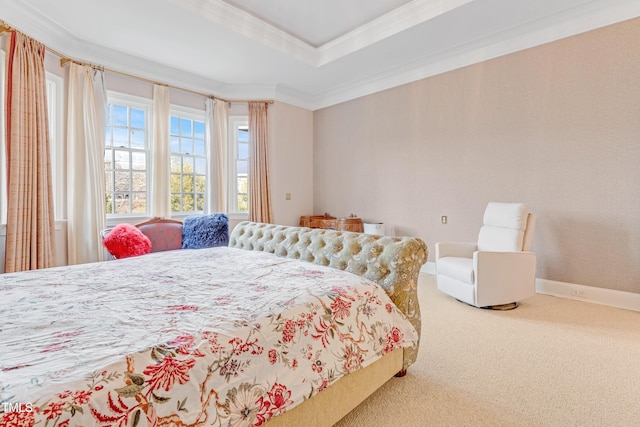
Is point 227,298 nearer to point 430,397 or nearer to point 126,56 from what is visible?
point 430,397

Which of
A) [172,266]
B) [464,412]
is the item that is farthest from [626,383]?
[172,266]

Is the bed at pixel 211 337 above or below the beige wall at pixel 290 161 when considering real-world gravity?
below

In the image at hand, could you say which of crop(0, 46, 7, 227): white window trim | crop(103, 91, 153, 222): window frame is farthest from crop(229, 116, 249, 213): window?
crop(0, 46, 7, 227): white window trim

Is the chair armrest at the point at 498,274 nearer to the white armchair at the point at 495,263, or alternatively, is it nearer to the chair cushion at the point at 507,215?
the white armchair at the point at 495,263

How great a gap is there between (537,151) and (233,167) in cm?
451

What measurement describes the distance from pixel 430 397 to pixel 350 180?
4164mm

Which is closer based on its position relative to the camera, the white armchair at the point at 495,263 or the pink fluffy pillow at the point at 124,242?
the white armchair at the point at 495,263

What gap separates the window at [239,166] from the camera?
5.41 m

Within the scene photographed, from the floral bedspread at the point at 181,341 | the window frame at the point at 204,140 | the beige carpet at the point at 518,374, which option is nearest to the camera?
the floral bedspread at the point at 181,341

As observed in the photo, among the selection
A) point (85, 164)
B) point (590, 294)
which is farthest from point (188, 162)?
point (590, 294)

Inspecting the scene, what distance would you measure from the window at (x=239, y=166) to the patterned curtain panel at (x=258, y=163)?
0.66 ft

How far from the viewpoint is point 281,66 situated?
4.65 m

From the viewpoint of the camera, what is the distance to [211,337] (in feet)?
3.31

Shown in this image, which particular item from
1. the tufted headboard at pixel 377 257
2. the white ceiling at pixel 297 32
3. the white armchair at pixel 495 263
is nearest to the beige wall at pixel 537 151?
the white ceiling at pixel 297 32
